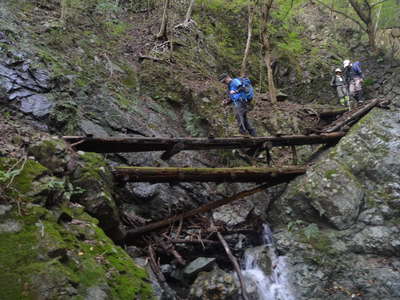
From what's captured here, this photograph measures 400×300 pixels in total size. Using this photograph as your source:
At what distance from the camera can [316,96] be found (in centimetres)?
1808

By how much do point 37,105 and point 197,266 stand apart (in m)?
5.56

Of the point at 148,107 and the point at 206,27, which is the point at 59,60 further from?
the point at 206,27

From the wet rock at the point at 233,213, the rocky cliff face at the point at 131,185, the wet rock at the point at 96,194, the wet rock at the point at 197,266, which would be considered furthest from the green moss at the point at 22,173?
the wet rock at the point at 233,213

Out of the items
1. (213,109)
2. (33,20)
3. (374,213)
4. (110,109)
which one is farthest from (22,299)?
(33,20)

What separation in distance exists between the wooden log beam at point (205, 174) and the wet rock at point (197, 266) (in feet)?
6.02

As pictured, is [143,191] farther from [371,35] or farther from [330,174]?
[371,35]

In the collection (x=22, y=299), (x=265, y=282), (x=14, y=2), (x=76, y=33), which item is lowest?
(x=265, y=282)

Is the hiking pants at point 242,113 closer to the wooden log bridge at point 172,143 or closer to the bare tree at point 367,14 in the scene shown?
the wooden log bridge at point 172,143

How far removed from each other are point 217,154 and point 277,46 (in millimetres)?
10169

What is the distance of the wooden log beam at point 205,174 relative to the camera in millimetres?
7250

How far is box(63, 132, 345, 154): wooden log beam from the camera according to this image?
7.27 meters

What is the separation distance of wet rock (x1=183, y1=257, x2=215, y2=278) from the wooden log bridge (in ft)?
8.51

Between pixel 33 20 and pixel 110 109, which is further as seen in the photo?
pixel 33 20

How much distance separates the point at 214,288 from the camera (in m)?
6.60
